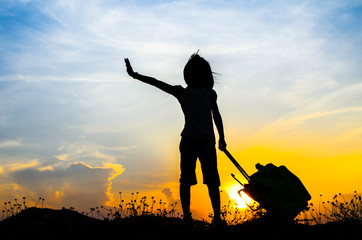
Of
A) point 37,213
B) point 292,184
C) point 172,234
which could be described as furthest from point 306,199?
point 37,213

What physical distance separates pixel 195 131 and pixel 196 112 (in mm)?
311

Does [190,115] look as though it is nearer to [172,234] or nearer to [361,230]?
[172,234]

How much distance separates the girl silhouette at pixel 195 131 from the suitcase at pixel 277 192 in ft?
1.99

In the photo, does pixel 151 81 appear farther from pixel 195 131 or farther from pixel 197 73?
pixel 195 131

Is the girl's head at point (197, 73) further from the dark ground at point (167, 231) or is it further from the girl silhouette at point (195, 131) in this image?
the dark ground at point (167, 231)

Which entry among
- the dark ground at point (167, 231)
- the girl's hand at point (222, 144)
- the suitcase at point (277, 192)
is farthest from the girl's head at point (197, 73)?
the dark ground at point (167, 231)

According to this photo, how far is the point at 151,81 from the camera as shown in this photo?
5.80m

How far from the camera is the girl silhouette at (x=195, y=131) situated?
584cm

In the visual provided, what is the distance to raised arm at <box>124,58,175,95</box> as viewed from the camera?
577cm

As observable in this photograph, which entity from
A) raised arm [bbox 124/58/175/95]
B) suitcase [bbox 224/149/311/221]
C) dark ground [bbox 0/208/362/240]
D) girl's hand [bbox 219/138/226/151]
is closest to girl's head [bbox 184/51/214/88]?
raised arm [bbox 124/58/175/95]

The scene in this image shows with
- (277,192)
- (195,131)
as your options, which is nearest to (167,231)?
(195,131)

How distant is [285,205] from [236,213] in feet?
7.53

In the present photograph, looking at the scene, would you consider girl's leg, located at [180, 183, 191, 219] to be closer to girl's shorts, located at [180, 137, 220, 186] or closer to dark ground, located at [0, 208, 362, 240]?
girl's shorts, located at [180, 137, 220, 186]

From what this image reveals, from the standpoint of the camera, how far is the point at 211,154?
5941mm
